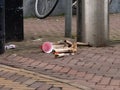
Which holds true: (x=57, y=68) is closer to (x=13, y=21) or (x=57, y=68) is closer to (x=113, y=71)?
(x=113, y=71)

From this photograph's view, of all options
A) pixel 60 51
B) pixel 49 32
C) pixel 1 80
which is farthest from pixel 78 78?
pixel 49 32

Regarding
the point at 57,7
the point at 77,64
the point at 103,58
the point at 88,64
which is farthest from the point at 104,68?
the point at 57,7

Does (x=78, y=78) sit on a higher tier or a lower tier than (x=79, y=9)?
lower

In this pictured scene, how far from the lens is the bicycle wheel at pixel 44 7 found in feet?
32.1

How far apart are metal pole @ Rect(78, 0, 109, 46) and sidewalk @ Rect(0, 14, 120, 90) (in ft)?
0.57

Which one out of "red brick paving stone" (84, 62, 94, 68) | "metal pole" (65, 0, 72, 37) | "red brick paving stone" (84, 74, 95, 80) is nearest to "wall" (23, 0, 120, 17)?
"metal pole" (65, 0, 72, 37)

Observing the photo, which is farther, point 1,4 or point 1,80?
point 1,4

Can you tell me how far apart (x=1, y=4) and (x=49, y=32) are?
307 cm

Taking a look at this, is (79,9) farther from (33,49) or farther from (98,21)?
(33,49)

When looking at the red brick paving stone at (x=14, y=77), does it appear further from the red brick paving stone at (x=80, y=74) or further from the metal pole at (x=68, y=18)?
the metal pole at (x=68, y=18)

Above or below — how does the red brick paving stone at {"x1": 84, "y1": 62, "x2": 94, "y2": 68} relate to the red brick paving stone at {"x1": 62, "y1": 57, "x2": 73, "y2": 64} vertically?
below

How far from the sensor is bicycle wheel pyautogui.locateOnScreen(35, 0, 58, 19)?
9788 mm

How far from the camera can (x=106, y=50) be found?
7457 millimetres

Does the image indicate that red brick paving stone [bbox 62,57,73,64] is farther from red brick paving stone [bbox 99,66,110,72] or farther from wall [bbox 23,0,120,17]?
wall [bbox 23,0,120,17]
